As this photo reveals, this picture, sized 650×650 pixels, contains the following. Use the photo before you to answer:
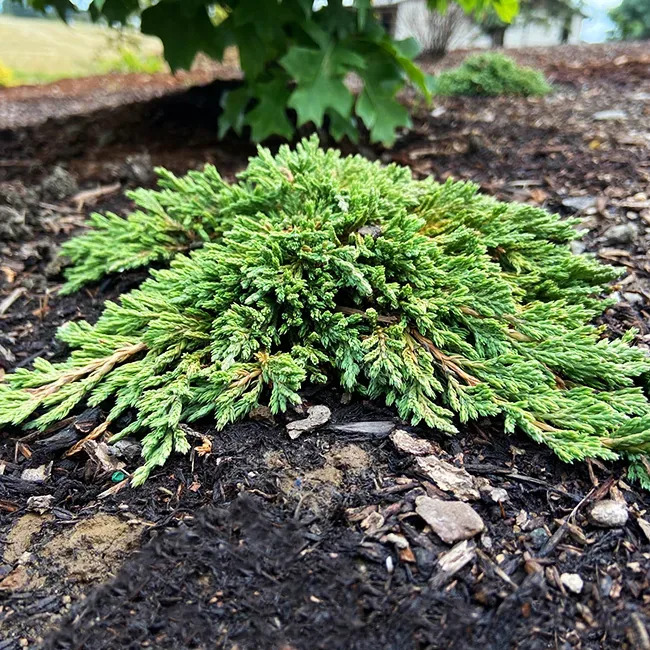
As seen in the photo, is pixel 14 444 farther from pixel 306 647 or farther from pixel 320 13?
pixel 320 13

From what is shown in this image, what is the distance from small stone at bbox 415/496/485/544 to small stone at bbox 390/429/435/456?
0.19m

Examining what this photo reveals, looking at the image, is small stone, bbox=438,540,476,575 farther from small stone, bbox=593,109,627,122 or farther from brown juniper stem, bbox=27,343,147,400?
small stone, bbox=593,109,627,122

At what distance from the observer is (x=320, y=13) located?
371 cm

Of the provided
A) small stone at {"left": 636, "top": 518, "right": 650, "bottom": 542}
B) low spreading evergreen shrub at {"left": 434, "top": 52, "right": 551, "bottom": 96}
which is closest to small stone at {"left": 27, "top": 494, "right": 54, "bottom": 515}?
small stone at {"left": 636, "top": 518, "right": 650, "bottom": 542}

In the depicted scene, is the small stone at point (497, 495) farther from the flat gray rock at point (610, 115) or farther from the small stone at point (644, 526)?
the flat gray rock at point (610, 115)

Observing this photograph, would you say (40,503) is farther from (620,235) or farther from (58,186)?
(620,235)

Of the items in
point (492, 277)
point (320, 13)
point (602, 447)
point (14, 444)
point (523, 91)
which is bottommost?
point (14, 444)

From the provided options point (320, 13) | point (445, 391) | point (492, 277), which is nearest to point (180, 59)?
point (320, 13)

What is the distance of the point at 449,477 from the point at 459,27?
11901 millimetres

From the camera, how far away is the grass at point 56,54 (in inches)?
475

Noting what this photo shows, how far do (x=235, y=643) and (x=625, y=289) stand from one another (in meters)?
2.30

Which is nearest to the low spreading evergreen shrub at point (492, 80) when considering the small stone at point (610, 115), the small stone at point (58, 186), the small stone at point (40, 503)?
the small stone at point (610, 115)

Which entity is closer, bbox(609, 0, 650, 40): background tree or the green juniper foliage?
the green juniper foliage

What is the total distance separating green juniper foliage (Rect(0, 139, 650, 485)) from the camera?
1.89 metres
